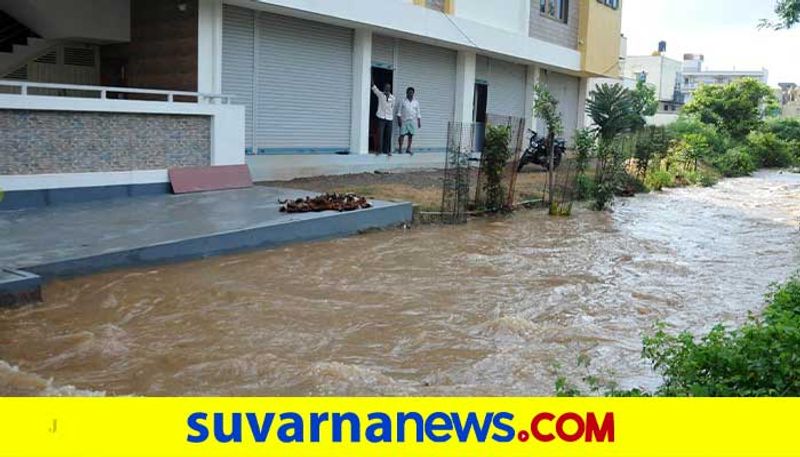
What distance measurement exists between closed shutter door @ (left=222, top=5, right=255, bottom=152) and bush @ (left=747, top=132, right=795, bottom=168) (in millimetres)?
27343

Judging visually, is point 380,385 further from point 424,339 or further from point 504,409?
point 504,409

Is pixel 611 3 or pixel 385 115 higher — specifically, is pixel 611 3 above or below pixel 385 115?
above

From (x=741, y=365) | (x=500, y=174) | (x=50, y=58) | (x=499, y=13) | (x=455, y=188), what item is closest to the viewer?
(x=741, y=365)

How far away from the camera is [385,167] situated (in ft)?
62.0

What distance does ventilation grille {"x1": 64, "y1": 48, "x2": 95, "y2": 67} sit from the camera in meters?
16.5

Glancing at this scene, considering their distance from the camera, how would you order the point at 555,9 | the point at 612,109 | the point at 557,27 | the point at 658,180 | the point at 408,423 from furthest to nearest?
the point at 557,27, the point at 555,9, the point at 658,180, the point at 612,109, the point at 408,423

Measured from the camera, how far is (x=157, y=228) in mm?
9305

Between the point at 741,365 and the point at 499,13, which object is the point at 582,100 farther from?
the point at 741,365

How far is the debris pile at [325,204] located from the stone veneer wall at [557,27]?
50.6 feet

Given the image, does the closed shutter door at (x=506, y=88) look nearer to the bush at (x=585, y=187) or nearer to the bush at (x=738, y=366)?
the bush at (x=585, y=187)

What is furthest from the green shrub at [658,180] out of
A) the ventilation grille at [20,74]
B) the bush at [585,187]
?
the ventilation grille at [20,74]

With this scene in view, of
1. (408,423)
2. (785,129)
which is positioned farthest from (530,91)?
(408,423)

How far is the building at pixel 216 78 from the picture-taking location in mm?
11070

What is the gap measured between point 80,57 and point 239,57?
4.12 metres
